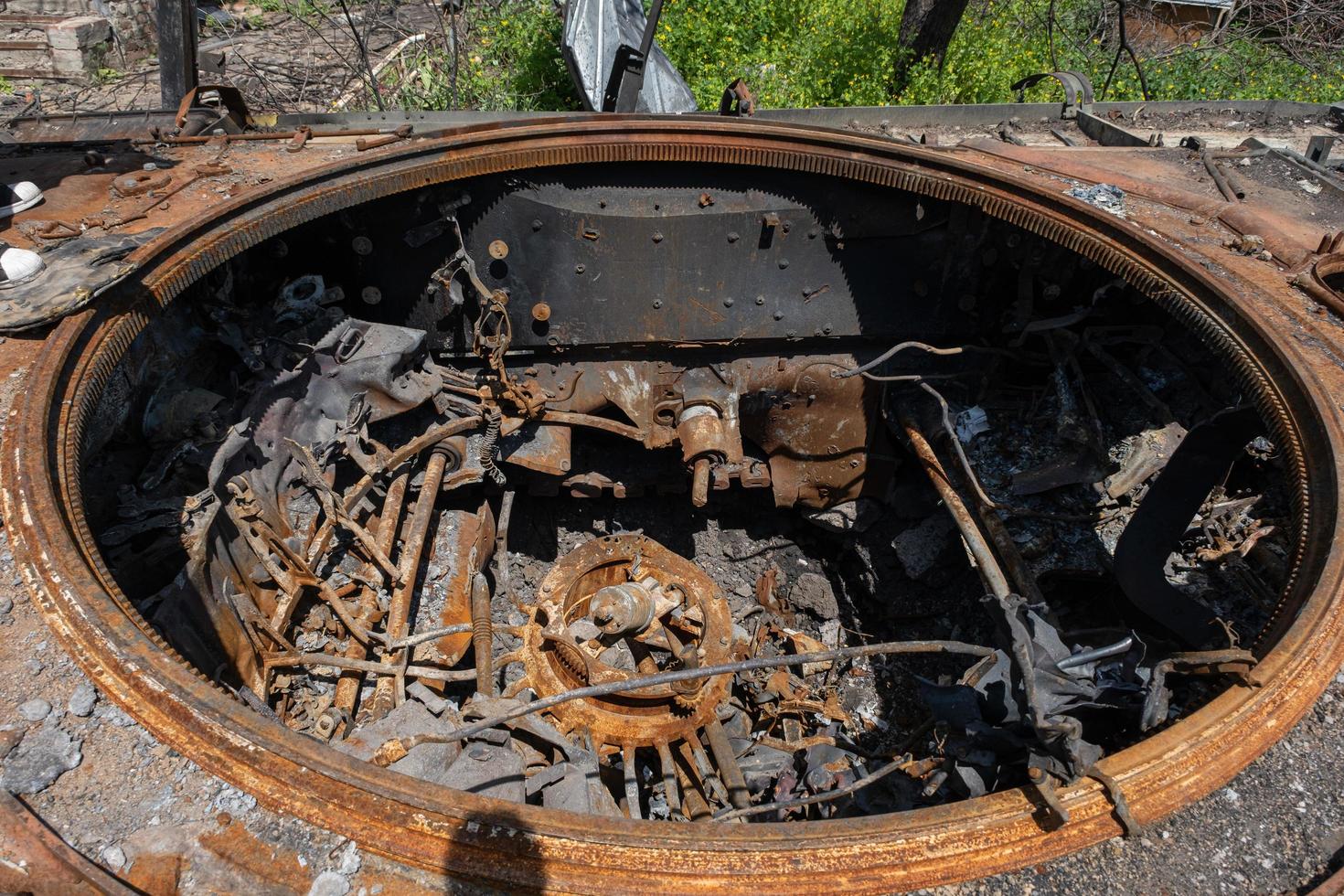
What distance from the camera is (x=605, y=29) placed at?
23.9ft

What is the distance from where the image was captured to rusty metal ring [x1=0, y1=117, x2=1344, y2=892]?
6.21 ft

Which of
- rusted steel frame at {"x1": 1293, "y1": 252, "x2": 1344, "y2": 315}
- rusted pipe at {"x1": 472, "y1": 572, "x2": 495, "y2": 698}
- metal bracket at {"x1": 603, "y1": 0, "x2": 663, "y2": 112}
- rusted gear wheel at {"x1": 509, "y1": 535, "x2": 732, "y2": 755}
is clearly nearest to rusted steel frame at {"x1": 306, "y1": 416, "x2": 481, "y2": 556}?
rusted pipe at {"x1": 472, "y1": 572, "x2": 495, "y2": 698}

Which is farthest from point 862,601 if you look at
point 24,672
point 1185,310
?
point 24,672

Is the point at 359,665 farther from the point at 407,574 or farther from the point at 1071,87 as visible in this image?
the point at 1071,87

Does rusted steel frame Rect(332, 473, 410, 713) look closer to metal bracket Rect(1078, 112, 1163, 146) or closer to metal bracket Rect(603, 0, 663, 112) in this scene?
metal bracket Rect(603, 0, 663, 112)

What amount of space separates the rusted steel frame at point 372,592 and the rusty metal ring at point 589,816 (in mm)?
1420

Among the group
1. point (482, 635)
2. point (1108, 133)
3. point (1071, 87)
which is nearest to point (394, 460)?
point (482, 635)

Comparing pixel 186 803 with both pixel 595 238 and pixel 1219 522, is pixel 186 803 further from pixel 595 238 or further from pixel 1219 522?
pixel 1219 522

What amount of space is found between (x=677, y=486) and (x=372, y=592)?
89.6 inches

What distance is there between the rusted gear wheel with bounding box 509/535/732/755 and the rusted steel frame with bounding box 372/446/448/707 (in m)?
0.67

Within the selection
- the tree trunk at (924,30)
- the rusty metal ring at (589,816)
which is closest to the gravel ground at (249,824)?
the rusty metal ring at (589,816)

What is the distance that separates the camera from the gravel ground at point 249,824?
181 centimetres

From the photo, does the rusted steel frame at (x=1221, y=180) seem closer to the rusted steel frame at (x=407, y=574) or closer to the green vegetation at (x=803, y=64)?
the green vegetation at (x=803, y=64)

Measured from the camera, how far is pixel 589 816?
6.55 ft
